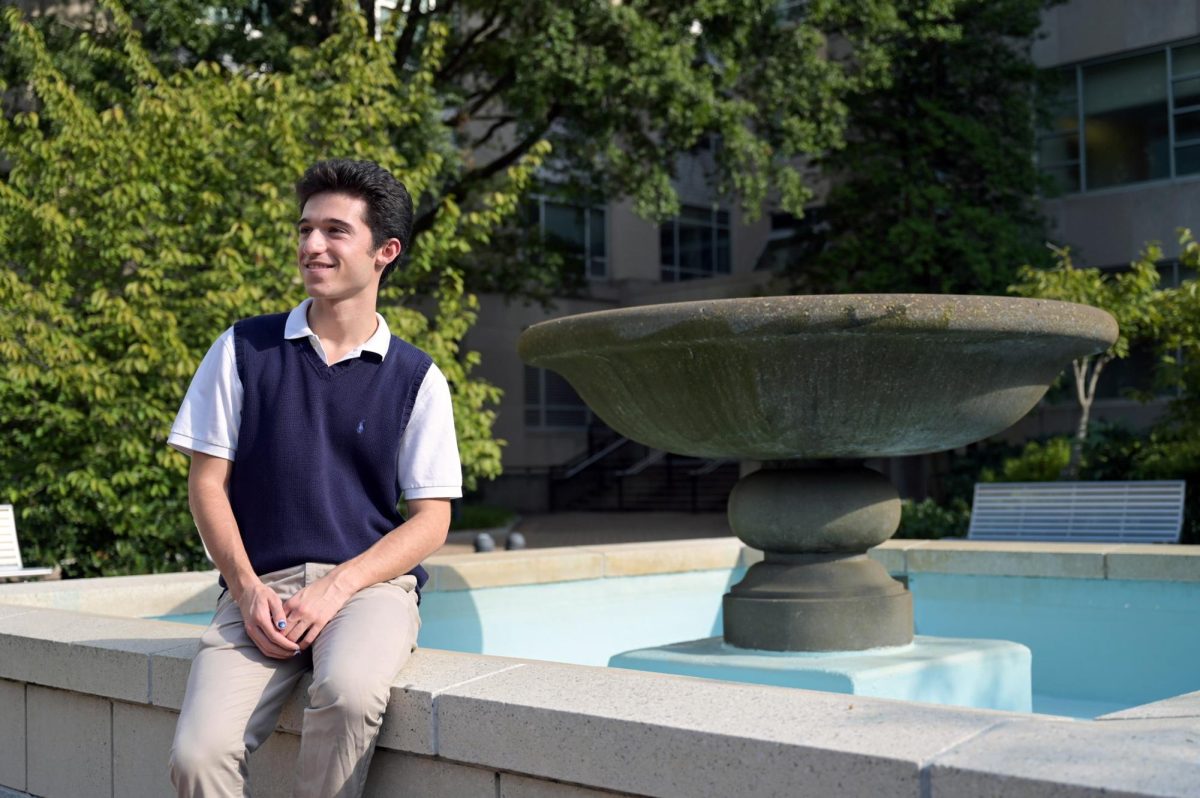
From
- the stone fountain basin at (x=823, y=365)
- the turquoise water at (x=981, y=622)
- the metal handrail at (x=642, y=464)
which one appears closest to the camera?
the stone fountain basin at (x=823, y=365)

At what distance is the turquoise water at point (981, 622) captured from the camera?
22.1ft

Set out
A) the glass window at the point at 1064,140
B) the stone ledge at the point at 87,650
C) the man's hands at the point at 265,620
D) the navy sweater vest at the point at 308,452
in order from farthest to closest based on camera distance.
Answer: the glass window at the point at 1064,140
the stone ledge at the point at 87,650
the navy sweater vest at the point at 308,452
the man's hands at the point at 265,620

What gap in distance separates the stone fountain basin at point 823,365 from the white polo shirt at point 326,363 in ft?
5.04

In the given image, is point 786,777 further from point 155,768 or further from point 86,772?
point 86,772

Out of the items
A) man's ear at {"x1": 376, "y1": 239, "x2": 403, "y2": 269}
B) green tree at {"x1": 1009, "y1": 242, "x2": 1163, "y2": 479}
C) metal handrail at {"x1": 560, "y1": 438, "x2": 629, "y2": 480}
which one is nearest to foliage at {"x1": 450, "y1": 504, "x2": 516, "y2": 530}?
metal handrail at {"x1": 560, "y1": 438, "x2": 629, "y2": 480}

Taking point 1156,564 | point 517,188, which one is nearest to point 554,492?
point 517,188

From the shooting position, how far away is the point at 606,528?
82.2 feet

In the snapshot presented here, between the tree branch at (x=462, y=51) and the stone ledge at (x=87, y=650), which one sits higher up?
the tree branch at (x=462, y=51)

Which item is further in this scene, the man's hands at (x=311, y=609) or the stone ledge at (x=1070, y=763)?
the man's hands at (x=311, y=609)

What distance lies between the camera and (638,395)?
5293mm

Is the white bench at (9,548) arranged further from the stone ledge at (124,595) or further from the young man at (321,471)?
the young man at (321,471)

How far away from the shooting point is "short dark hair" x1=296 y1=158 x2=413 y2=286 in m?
3.48

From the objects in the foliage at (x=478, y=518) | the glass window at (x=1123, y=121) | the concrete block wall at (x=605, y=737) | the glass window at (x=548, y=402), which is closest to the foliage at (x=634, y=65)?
the glass window at (x=1123, y=121)

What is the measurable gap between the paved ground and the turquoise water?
1101 cm
